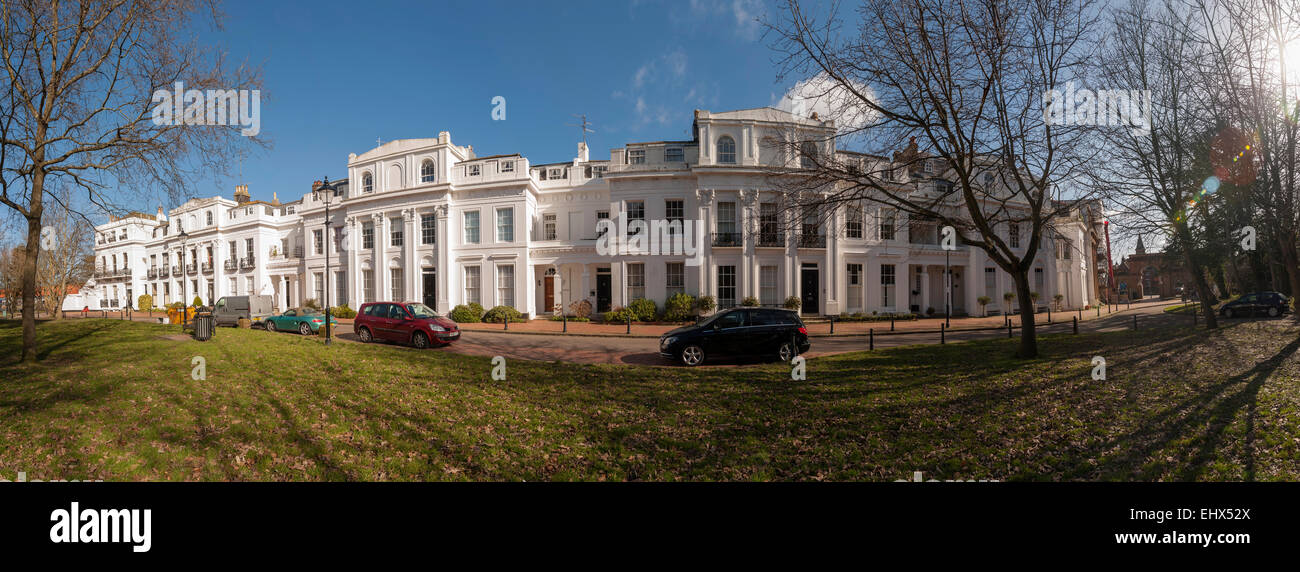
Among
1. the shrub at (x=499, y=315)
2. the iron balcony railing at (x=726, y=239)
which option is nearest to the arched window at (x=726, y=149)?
the iron balcony railing at (x=726, y=239)

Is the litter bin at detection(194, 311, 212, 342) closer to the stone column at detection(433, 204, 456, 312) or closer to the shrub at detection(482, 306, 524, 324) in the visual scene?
the shrub at detection(482, 306, 524, 324)

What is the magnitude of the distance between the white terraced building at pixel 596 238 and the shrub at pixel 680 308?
102 centimetres

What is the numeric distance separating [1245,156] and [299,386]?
2229 centimetres

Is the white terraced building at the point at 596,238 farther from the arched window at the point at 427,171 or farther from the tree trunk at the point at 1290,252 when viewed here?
the tree trunk at the point at 1290,252

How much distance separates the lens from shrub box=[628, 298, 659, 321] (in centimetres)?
2202

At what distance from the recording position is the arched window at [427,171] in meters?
25.5

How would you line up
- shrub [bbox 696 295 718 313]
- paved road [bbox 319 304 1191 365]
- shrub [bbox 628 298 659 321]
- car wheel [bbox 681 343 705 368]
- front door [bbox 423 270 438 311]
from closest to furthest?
car wheel [bbox 681 343 705 368], paved road [bbox 319 304 1191 365], shrub [bbox 628 298 659 321], shrub [bbox 696 295 718 313], front door [bbox 423 270 438 311]

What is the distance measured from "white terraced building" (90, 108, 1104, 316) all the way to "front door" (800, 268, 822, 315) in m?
0.08

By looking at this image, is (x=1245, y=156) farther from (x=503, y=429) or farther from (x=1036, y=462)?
(x=503, y=429)

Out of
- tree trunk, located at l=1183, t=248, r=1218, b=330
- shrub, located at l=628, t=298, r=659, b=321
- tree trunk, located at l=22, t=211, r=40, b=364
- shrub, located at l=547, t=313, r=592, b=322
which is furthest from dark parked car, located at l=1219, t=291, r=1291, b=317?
tree trunk, located at l=22, t=211, r=40, b=364

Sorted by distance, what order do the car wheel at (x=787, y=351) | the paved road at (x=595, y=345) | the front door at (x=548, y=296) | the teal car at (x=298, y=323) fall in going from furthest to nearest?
the front door at (x=548, y=296) < the teal car at (x=298, y=323) < the paved road at (x=595, y=345) < the car wheel at (x=787, y=351)

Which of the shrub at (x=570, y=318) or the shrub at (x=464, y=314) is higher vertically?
the shrub at (x=464, y=314)

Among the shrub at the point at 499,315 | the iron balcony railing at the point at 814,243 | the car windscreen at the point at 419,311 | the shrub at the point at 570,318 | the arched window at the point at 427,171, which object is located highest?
the arched window at the point at 427,171

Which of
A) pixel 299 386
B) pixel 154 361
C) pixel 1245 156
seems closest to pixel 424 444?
pixel 299 386
